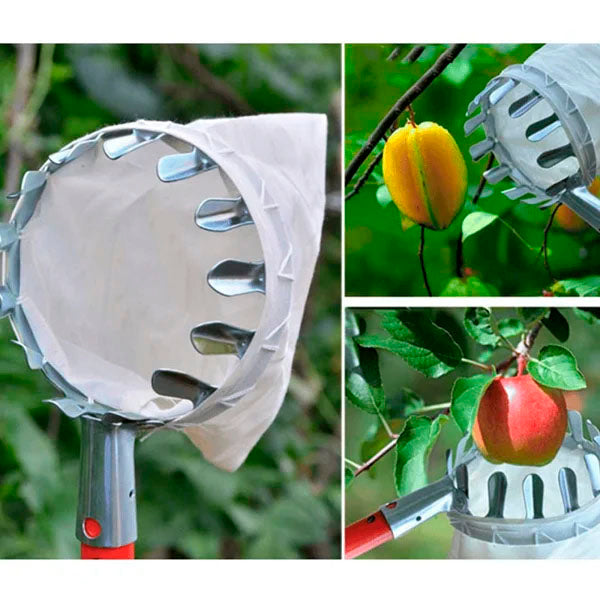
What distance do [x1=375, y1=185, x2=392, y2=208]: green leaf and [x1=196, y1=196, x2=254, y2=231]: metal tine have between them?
0.13 metres

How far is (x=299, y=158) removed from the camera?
590 mm

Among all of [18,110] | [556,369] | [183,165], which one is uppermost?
[18,110]

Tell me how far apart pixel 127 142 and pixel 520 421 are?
0.31 meters

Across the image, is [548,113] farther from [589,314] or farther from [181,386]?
[181,386]

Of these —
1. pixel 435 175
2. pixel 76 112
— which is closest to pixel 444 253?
pixel 435 175

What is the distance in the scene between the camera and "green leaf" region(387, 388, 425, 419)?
64 centimetres

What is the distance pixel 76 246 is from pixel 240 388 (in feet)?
0.52

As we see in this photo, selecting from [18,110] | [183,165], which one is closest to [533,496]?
[183,165]

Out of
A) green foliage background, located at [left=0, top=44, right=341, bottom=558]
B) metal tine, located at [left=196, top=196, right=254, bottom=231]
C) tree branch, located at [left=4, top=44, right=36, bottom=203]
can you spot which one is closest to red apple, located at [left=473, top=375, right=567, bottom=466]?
metal tine, located at [left=196, top=196, right=254, bottom=231]

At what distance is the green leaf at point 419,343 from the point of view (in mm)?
629

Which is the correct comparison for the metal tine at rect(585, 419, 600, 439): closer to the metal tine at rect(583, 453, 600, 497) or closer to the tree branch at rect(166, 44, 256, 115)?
the metal tine at rect(583, 453, 600, 497)

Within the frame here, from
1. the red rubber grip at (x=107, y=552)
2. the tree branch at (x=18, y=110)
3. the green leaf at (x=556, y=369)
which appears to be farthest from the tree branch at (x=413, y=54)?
the tree branch at (x=18, y=110)

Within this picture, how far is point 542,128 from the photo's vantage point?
60 centimetres

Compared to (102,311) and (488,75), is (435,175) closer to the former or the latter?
(488,75)
